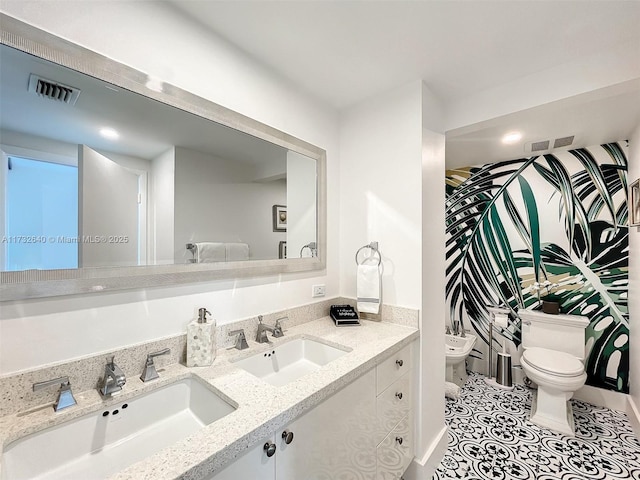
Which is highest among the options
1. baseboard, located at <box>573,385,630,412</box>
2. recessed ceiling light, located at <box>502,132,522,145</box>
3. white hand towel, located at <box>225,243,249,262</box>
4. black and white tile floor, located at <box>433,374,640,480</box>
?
recessed ceiling light, located at <box>502,132,522,145</box>

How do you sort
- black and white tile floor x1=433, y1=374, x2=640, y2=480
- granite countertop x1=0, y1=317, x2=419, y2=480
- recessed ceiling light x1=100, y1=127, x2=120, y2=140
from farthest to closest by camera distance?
black and white tile floor x1=433, y1=374, x2=640, y2=480
recessed ceiling light x1=100, y1=127, x2=120, y2=140
granite countertop x1=0, y1=317, x2=419, y2=480

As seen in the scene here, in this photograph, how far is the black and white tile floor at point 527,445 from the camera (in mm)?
1712

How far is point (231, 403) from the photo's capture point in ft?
2.95

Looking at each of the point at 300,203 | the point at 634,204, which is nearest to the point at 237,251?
the point at 300,203

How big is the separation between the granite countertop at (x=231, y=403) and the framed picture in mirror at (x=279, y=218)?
63 cm

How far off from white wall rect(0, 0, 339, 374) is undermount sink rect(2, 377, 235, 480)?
0.21 meters

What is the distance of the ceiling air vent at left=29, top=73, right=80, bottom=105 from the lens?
0.86 m

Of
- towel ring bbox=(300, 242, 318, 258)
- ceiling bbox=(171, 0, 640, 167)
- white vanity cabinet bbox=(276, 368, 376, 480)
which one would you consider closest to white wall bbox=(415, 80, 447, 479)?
ceiling bbox=(171, 0, 640, 167)

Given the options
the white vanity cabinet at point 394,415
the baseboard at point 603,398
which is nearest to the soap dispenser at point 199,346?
the white vanity cabinet at point 394,415

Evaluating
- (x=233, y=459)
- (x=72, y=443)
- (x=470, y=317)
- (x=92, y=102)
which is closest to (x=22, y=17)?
(x=92, y=102)

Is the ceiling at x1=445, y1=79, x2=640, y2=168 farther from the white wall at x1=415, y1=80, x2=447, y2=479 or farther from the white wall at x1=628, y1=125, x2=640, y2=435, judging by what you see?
the white wall at x1=415, y1=80, x2=447, y2=479

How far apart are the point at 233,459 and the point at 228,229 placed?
0.92m

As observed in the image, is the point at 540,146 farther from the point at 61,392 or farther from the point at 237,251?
the point at 61,392

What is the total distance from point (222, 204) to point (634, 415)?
3293 millimetres
